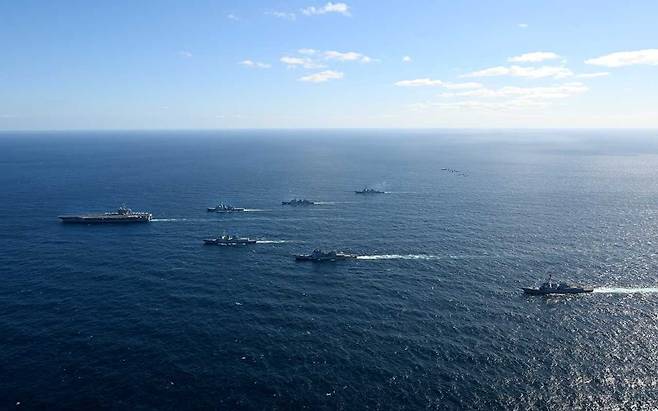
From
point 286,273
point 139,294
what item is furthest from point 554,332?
point 139,294

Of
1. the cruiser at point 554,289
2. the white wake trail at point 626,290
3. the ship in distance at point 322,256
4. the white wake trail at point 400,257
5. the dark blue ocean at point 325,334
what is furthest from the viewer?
the white wake trail at point 400,257

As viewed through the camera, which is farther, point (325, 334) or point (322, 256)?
point (322, 256)

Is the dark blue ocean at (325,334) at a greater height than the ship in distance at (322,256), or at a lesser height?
lesser

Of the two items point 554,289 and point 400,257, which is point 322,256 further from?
point 554,289

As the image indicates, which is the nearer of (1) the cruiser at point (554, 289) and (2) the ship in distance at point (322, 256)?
(1) the cruiser at point (554, 289)

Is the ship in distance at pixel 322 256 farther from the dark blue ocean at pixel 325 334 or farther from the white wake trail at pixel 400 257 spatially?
the white wake trail at pixel 400 257

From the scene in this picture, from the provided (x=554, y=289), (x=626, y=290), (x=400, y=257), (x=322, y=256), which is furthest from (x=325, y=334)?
(x=626, y=290)

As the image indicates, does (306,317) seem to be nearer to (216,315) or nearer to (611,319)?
(216,315)

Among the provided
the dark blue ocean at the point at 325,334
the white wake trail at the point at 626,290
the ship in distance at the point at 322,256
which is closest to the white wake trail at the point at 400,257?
the dark blue ocean at the point at 325,334

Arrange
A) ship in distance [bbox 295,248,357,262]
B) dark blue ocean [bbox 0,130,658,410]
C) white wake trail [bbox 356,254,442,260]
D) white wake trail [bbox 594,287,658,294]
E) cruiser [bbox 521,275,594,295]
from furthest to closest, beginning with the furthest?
white wake trail [bbox 356,254,442,260], ship in distance [bbox 295,248,357,262], white wake trail [bbox 594,287,658,294], cruiser [bbox 521,275,594,295], dark blue ocean [bbox 0,130,658,410]

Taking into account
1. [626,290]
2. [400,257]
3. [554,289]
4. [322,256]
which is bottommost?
[626,290]

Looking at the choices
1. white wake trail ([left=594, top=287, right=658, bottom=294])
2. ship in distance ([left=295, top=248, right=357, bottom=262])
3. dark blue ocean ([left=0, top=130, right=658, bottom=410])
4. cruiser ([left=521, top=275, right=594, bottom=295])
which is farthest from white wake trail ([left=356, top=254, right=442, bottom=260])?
white wake trail ([left=594, top=287, right=658, bottom=294])

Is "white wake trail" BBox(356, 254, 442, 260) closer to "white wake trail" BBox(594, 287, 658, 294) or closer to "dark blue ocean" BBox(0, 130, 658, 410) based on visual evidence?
"dark blue ocean" BBox(0, 130, 658, 410)
